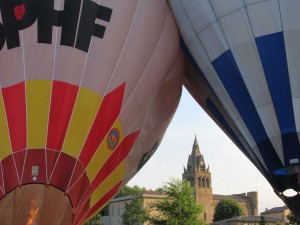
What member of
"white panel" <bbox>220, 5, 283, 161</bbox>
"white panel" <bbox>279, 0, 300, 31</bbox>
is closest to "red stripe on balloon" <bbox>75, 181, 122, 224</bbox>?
"white panel" <bbox>220, 5, 283, 161</bbox>

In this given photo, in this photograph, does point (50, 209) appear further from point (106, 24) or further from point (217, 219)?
point (217, 219)

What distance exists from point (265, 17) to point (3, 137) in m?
4.53

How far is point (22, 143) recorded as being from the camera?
6.39m

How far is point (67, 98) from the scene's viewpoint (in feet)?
21.9

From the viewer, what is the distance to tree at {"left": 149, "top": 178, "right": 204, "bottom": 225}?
2262cm

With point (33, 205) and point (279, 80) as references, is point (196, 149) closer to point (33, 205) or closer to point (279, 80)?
point (279, 80)

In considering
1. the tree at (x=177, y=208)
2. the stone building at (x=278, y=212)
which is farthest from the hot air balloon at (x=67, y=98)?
the stone building at (x=278, y=212)

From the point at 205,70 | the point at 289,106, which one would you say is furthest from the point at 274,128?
the point at 205,70

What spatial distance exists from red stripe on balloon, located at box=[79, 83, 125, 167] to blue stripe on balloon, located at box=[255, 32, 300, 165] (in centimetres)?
242

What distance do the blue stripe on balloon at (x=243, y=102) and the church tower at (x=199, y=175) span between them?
78192mm

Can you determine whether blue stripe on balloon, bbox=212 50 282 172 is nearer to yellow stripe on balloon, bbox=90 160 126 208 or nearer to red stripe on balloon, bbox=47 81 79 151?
yellow stripe on balloon, bbox=90 160 126 208

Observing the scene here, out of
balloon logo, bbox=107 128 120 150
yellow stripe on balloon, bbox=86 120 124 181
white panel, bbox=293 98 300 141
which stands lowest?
yellow stripe on balloon, bbox=86 120 124 181

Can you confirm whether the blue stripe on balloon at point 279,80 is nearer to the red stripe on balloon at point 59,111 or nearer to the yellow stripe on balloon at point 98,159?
the yellow stripe on balloon at point 98,159

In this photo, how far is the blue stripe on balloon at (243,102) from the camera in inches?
297
